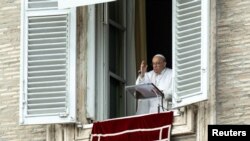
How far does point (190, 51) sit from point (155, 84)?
85 centimetres

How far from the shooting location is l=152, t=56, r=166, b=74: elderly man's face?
2328 centimetres

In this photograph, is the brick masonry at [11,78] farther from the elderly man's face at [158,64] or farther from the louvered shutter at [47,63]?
the elderly man's face at [158,64]

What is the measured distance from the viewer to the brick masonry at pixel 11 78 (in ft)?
76.5

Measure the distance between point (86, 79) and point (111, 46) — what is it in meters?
0.81

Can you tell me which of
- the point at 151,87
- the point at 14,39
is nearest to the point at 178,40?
the point at 151,87

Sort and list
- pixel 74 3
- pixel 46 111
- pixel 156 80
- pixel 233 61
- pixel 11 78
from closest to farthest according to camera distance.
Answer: pixel 233 61, pixel 74 3, pixel 46 111, pixel 156 80, pixel 11 78

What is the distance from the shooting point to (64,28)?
23.2 meters

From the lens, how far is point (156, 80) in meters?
23.2

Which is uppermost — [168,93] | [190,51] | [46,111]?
[190,51]

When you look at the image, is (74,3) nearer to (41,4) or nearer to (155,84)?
(41,4)

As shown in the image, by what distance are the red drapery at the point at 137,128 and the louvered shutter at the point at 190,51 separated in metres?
0.23

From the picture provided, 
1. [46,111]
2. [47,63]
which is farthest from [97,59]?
[46,111]

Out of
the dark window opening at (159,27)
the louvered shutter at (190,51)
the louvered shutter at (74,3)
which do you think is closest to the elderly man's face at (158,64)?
the louvered shutter at (190,51)

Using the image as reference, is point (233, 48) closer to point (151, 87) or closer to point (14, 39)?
point (151, 87)
